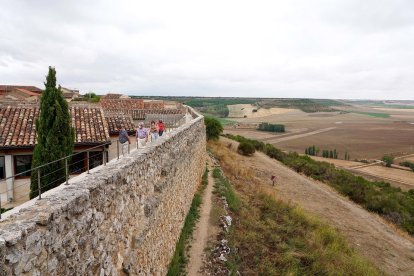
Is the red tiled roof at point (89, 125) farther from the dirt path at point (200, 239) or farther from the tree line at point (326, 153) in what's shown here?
the tree line at point (326, 153)

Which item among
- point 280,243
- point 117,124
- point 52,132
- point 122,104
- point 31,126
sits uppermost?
point 122,104

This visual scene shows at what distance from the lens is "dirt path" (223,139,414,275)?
1669 cm

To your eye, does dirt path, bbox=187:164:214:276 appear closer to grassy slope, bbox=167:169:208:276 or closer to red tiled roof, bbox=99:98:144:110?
grassy slope, bbox=167:169:208:276

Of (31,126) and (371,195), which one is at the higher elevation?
(31,126)

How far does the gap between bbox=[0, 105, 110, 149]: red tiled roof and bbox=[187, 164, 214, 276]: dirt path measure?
541 cm

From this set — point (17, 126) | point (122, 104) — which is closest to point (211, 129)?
point (122, 104)

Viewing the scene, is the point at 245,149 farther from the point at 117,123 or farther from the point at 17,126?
the point at 17,126

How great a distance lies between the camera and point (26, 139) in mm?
14031

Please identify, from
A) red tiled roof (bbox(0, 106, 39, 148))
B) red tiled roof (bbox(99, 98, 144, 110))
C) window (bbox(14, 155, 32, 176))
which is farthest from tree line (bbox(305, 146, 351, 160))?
window (bbox(14, 155, 32, 176))

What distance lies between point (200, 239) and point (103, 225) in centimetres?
724

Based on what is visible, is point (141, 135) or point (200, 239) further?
point (200, 239)

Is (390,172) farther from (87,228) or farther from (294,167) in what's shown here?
(87,228)

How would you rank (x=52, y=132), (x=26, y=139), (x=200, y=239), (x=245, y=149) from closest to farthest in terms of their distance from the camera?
1. (x=200, y=239)
2. (x=52, y=132)
3. (x=26, y=139)
4. (x=245, y=149)

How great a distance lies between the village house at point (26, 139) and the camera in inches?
525
